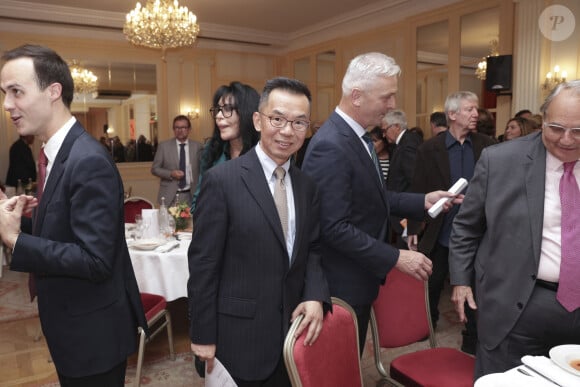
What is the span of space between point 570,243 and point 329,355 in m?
0.97

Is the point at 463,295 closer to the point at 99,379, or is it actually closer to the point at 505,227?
the point at 505,227

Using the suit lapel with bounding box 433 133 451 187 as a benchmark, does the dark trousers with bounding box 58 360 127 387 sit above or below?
below

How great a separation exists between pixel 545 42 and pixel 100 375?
6.60 metres

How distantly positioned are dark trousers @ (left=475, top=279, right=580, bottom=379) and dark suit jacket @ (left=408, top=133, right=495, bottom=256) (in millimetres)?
1626

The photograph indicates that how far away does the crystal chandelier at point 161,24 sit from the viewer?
6.08 metres

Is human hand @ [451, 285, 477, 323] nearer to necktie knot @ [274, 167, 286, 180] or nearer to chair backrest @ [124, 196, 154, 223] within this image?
necktie knot @ [274, 167, 286, 180]

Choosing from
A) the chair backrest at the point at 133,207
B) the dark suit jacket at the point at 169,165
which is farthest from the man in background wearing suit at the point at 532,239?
the dark suit jacket at the point at 169,165

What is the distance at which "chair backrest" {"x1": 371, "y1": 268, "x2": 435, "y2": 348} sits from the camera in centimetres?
226

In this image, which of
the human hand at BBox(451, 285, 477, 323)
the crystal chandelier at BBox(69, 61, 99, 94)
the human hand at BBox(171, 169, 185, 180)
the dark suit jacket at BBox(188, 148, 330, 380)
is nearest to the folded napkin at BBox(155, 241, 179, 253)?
the dark suit jacket at BBox(188, 148, 330, 380)

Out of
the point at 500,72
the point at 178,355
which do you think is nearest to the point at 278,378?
the point at 178,355

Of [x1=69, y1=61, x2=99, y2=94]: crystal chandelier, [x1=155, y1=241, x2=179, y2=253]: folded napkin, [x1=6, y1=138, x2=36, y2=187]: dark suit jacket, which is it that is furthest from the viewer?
[x1=69, y1=61, x2=99, y2=94]: crystal chandelier

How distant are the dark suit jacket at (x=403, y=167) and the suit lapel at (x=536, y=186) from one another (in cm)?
280

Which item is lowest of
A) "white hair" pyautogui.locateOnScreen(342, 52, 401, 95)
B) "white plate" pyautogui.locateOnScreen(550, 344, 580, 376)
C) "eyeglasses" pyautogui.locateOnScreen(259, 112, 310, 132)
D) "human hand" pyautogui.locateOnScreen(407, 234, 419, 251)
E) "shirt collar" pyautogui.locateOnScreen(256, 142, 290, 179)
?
"human hand" pyautogui.locateOnScreen(407, 234, 419, 251)

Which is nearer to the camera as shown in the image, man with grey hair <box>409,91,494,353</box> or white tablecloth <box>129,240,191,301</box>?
white tablecloth <box>129,240,191,301</box>
